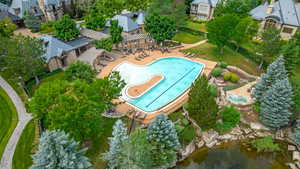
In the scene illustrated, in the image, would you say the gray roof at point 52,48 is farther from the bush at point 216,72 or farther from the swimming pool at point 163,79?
the bush at point 216,72

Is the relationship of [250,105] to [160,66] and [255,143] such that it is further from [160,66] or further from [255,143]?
[160,66]

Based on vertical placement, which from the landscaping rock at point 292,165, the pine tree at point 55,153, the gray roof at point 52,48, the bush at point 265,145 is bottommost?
the landscaping rock at point 292,165

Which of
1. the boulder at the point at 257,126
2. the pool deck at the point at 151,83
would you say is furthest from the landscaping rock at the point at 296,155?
the pool deck at the point at 151,83

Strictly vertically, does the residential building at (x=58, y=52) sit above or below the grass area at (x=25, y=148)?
above

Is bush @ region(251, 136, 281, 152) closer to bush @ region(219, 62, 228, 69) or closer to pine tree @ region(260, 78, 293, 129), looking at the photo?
pine tree @ region(260, 78, 293, 129)

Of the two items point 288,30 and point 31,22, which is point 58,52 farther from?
point 288,30
